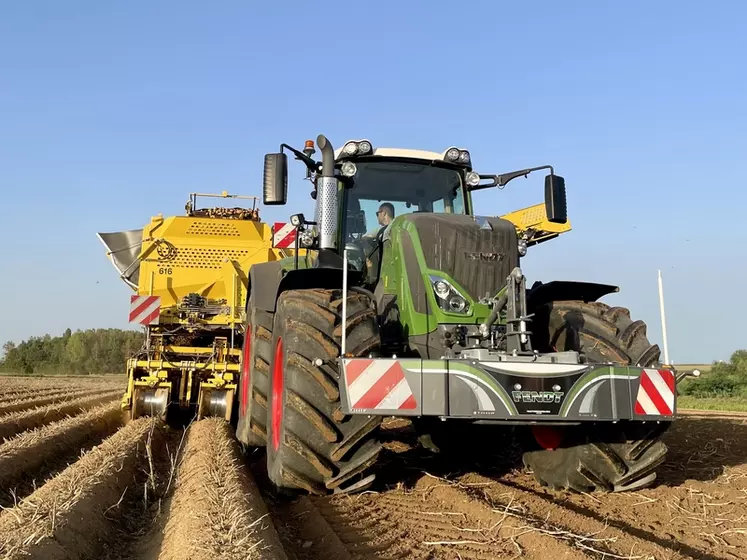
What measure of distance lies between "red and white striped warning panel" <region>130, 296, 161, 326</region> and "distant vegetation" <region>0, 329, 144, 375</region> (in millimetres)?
36065

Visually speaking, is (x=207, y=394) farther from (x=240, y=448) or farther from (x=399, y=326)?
(x=399, y=326)

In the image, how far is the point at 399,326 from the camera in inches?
205

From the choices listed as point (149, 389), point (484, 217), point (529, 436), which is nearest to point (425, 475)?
point (529, 436)

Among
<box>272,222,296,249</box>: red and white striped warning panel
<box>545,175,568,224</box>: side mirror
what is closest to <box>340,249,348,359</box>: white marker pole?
<box>545,175,568,224</box>: side mirror

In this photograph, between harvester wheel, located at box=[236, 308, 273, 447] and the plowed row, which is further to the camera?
harvester wheel, located at box=[236, 308, 273, 447]

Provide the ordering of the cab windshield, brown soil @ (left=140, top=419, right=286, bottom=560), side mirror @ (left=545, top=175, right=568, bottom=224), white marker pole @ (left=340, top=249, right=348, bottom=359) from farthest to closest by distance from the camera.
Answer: the cab windshield → side mirror @ (left=545, top=175, right=568, bottom=224) → white marker pole @ (left=340, top=249, right=348, bottom=359) → brown soil @ (left=140, top=419, right=286, bottom=560)

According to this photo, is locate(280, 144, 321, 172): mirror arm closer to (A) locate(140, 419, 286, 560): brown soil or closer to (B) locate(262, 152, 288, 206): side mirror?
(B) locate(262, 152, 288, 206): side mirror

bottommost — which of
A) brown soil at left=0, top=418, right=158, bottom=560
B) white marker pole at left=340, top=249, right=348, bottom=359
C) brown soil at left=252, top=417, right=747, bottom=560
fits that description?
brown soil at left=252, top=417, right=747, bottom=560

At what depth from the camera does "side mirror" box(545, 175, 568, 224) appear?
583 cm

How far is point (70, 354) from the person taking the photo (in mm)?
48031

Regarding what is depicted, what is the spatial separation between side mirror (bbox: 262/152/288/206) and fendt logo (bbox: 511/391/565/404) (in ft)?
7.31

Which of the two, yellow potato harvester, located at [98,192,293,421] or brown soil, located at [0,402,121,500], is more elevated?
yellow potato harvester, located at [98,192,293,421]

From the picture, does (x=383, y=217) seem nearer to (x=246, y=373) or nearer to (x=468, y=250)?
(x=468, y=250)

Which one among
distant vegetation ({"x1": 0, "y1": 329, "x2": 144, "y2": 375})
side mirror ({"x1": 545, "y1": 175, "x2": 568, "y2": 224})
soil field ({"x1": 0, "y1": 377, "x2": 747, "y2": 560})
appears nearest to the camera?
soil field ({"x1": 0, "y1": 377, "x2": 747, "y2": 560})
